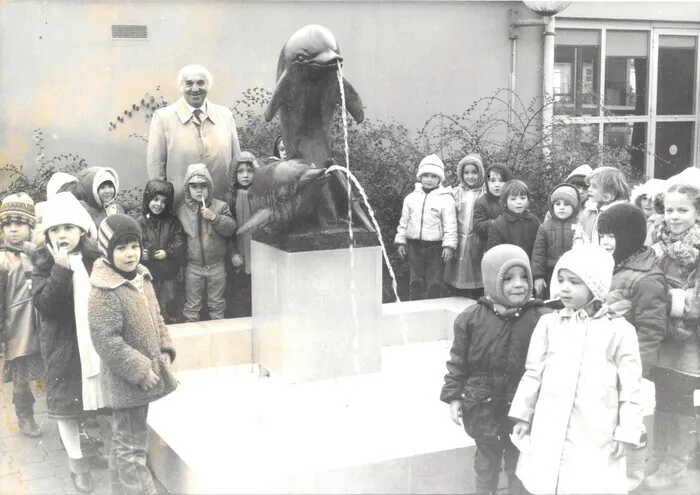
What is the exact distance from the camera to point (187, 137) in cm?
673

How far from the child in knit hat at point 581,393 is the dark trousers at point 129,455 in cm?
171

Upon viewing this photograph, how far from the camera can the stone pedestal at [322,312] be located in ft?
17.7

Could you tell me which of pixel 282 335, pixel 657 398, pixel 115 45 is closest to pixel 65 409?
pixel 282 335

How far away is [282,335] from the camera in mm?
5461

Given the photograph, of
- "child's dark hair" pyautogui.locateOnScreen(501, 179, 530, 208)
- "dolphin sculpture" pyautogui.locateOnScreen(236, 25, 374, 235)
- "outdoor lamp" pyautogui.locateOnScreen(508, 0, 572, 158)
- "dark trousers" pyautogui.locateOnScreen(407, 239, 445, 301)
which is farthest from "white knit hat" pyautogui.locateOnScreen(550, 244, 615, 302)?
"outdoor lamp" pyautogui.locateOnScreen(508, 0, 572, 158)

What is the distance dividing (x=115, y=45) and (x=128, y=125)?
0.77 m

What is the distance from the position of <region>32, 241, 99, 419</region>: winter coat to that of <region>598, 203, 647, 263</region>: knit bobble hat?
2.63 metres

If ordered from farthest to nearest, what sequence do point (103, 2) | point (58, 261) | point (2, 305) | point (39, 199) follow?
point (103, 2) → point (39, 199) → point (2, 305) → point (58, 261)

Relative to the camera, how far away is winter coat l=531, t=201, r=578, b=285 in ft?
20.2

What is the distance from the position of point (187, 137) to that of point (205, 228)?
0.78m

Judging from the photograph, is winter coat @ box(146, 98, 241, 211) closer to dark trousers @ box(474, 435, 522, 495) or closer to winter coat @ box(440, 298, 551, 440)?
winter coat @ box(440, 298, 551, 440)

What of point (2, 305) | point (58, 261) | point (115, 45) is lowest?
point (2, 305)

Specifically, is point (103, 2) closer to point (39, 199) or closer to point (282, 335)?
point (39, 199)

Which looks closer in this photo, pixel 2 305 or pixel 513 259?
pixel 513 259
